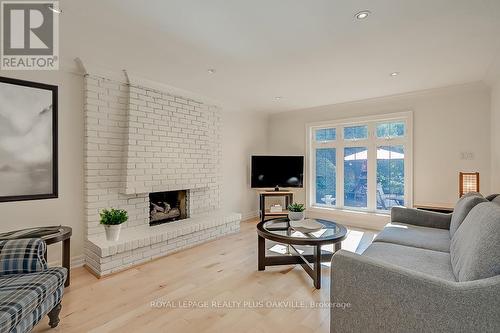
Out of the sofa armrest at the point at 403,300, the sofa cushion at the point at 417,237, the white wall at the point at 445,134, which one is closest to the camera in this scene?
the sofa armrest at the point at 403,300

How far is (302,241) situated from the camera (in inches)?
92.7

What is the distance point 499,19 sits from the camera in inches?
77.4

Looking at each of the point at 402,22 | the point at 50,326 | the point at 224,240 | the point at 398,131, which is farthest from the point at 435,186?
the point at 50,326

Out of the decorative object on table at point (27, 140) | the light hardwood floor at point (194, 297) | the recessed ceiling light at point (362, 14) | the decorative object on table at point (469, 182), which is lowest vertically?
the light hardwood floor at point (194, 297)

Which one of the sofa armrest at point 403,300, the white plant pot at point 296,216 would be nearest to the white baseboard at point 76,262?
the white plant pot at point 296,216

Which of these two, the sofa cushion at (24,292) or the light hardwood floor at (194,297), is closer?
the sofa cushion at (24,292)

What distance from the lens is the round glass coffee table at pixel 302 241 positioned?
2.38 metres

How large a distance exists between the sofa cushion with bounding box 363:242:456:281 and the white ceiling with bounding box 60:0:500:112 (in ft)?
6.11

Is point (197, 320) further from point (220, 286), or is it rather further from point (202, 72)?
point (202, 72)

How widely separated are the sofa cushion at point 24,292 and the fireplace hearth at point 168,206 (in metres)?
1.90

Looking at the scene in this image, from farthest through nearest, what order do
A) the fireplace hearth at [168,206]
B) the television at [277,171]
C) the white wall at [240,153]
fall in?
1. the television at [277,171]
2. the white wall at [240,153]
3. the fireplace hearth at [168,206]

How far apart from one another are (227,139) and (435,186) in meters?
3.64

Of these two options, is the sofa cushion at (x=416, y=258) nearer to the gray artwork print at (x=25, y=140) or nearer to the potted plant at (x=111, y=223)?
the potted plant at (x=111, y=223)

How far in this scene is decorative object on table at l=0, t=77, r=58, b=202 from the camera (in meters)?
2.41
